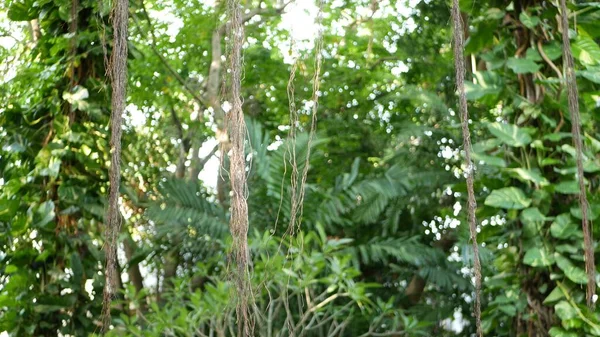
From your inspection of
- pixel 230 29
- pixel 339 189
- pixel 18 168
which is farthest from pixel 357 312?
pixel 230 29

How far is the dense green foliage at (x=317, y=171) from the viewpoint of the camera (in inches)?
79.7

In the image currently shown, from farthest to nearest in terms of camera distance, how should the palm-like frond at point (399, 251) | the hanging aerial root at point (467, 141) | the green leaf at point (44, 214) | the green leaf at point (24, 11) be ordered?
1. the palm-like frond at point (399, 251)
2. the green leaf at point (24, 11)
3. the green leaf at point (44, 214)
4. the hanging aerial root at point (467, 141)

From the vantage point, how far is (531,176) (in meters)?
1.98

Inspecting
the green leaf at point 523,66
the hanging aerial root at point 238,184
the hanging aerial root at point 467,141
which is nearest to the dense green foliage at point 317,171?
the green leaf at point 523,66

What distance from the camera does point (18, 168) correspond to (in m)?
2.60

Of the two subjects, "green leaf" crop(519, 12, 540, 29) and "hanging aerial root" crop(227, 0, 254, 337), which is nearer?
"hanging aerial root" crop(227, 0, 254, 337)

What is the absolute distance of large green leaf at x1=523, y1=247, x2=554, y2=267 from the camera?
197 centimetres

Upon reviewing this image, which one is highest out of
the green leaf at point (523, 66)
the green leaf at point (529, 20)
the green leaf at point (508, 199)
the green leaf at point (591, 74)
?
the green leaf at point (529, 20)

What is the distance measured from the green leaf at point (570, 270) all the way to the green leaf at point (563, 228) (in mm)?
48

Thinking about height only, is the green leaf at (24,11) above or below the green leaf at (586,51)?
above

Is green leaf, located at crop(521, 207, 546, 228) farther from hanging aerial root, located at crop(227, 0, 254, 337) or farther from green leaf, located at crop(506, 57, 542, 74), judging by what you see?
hanging aerial root, located at crop(227, 0, 254, 337)

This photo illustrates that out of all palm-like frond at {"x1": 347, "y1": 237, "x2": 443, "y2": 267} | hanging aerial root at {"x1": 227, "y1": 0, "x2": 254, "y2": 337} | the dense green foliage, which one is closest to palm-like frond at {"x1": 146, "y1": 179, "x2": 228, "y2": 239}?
the dense green foliage

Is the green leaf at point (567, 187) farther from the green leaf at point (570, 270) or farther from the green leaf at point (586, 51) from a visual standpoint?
the green leaf at point (586, 51)

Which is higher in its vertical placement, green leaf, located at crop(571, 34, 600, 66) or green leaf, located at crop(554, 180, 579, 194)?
green leaf, located at crop(571, 34, 600, 66)
